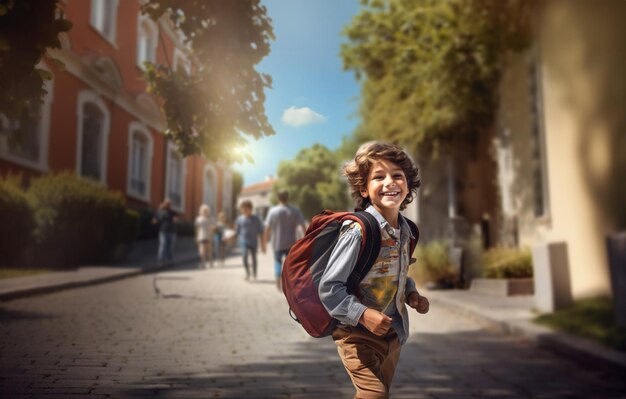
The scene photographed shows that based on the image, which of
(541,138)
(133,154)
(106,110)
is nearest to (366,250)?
(133,154)

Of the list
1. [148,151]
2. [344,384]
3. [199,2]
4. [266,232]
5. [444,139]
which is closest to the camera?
[199,2]

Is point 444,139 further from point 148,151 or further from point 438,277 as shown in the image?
point 148,151

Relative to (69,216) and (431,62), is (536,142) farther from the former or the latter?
(69,216)

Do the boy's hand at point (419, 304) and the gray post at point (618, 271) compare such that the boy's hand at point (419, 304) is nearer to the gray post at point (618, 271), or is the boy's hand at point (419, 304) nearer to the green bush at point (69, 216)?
the green bush at point (69, 216)

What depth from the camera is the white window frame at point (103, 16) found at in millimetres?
3139

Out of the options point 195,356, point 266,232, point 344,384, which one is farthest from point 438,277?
point 195,356

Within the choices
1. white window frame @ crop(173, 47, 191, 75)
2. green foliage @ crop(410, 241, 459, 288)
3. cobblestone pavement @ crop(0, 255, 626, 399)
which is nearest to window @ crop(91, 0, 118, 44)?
white window frame @ crop(173, 47, 191, 75)

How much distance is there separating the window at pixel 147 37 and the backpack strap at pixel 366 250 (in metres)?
1.61

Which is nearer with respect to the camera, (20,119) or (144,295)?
(20,119)

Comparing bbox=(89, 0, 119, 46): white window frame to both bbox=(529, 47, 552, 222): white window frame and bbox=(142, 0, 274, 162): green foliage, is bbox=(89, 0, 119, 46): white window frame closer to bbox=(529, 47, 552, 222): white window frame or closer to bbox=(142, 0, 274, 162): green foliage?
bbox=(142, 0, 274, 162): green foliage

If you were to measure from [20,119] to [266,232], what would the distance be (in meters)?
7.42

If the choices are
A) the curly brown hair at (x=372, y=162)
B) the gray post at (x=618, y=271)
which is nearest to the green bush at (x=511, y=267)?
the gray post at (x=618, y=271)

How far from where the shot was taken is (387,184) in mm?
1756

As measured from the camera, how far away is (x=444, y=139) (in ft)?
49.8
